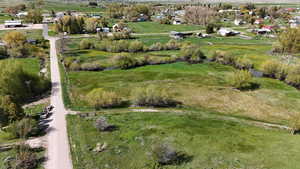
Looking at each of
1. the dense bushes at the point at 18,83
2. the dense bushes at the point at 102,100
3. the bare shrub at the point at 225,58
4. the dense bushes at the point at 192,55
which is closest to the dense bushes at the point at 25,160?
the dense bushes at the point at 102,100

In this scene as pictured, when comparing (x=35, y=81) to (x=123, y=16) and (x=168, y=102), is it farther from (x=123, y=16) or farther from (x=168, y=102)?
(x=123, y=16)

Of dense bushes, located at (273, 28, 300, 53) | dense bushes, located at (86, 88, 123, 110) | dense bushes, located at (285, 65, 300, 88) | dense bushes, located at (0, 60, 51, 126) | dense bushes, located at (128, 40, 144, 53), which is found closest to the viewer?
dense bushes, located at (86, 88, 123, 110)

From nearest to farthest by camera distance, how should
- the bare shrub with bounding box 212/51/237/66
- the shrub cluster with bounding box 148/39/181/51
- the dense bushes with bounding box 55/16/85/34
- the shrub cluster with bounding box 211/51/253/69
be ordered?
1. the shrub cluster with bounding box 211/51/253/69
2. the bare shrub with bounding box 212/51/237/66
3. the shrub cluster with bounding box 148/39/181/51
4. the dense bushes with bounding box 55/16/85/34

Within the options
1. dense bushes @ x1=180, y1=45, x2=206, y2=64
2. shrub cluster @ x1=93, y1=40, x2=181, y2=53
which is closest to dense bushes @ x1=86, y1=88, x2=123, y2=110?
dense bushes @ x1=180, y1=45, x2=206, y2=64

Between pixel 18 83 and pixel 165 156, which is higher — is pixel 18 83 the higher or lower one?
the higher one

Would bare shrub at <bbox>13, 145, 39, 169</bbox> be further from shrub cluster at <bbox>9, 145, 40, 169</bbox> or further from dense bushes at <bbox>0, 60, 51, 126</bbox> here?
dense bushes at <bbox>0, 60, 51, 126</bbox>

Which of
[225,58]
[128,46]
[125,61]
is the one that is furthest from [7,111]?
[225,58]

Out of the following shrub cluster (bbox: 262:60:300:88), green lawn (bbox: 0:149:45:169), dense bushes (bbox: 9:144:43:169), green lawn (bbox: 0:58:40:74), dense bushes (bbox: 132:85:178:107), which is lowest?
green lawn (bbox: 0:149:45:169)

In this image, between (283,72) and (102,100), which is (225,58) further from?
(102,100)

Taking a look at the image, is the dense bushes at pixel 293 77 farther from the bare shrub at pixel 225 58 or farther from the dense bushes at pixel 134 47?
the dense bushes at pixel 134 47
